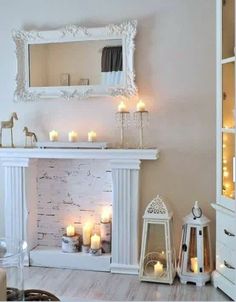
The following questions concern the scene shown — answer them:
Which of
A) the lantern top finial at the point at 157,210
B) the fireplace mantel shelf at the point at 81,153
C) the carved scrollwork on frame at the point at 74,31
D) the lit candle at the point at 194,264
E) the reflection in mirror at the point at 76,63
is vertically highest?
the carved scrollwork on frame at the point at 74,31

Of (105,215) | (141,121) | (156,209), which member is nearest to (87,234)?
(105,215)

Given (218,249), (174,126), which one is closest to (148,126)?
(174,126)

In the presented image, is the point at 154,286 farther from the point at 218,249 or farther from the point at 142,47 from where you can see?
the point at 142,47

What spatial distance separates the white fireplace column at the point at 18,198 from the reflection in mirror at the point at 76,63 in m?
0.74

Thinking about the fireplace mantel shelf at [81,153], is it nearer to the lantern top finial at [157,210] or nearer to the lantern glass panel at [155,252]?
the lantern top finial at [157,210]

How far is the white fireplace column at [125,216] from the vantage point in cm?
375

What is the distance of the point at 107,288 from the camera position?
3449mm

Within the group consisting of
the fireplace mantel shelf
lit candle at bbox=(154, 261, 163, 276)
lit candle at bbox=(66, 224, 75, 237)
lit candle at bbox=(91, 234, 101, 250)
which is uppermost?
the fireplace mantel shelf

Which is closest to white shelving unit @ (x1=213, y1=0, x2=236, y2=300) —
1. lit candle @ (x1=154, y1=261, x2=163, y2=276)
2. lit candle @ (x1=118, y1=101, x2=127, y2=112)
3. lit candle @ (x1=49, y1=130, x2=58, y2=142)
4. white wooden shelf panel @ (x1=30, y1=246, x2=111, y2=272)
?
lit candle @ (x1=154, y1=261, x2=163, y2=276)

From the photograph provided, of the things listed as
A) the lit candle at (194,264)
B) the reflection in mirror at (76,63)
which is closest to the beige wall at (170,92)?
the reflection in mirror at (76,63)

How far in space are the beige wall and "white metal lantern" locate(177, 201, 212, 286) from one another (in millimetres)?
240

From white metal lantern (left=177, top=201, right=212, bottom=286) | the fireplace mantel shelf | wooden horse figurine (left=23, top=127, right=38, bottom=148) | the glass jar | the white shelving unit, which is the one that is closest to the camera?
the glass jar

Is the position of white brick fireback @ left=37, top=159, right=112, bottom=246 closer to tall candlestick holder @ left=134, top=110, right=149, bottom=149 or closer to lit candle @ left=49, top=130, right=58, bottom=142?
lit candle @ left=49, top=130, right=58, bottom=142

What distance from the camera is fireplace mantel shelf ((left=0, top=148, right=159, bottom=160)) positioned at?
3.68 m
